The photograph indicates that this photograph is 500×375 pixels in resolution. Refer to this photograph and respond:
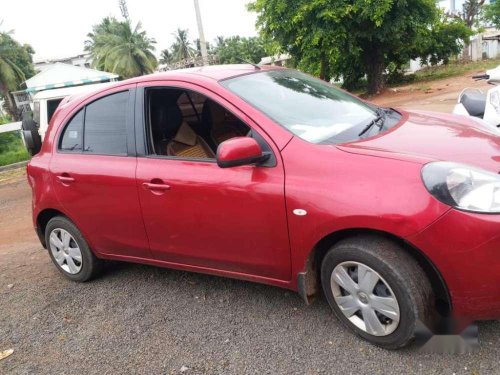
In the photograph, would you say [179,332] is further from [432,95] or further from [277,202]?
[432,95]

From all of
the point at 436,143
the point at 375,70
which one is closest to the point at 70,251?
the point at 436,143

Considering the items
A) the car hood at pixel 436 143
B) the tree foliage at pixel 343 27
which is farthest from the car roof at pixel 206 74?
the tree foliage at pixel 343 27

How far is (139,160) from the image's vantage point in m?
3.41

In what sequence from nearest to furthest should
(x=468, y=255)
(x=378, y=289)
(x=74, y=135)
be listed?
(x=468, y=255) < (x=378, y=289) < (x=74, y=135)

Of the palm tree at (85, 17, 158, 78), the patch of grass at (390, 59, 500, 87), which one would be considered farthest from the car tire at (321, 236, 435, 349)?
the palm tree at (85, 17, 158, 78)

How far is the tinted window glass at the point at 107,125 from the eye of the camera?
358cm

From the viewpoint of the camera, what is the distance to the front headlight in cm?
226

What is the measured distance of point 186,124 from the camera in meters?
3.88

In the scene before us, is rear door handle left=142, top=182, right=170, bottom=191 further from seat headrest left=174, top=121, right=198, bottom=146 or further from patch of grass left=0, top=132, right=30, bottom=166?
patch of grass left=0, top=132, right=30, bottom=166

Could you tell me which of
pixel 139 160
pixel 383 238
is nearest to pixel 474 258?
pixel 383 238

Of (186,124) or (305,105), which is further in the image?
(186,124)

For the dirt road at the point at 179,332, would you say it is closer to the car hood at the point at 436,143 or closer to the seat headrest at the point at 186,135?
the car hood at the point at 436,143

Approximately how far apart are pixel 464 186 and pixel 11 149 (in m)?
13.9

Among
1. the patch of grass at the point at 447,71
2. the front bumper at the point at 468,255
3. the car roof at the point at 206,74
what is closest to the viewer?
the front bumper at the point at 468,255
